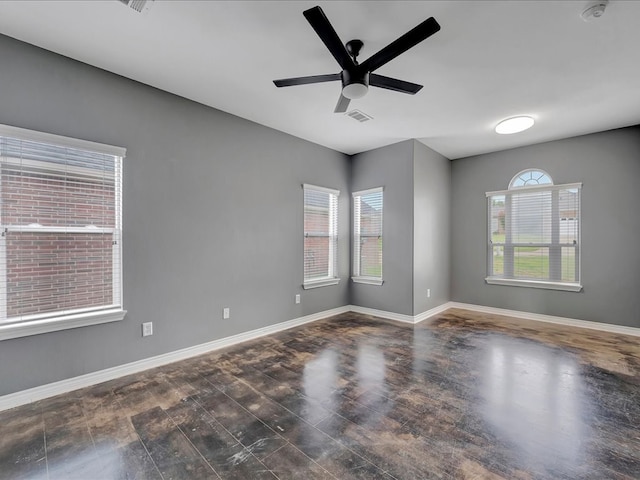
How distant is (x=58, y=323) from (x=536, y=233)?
627cm

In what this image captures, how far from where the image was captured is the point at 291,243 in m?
4.39

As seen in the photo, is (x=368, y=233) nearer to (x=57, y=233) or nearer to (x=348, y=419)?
(x=348, y=419)

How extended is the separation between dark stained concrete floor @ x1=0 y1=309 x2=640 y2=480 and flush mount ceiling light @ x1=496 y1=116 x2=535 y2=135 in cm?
283

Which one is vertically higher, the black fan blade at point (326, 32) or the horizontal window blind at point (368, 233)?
the black fan blade at point (326, 32)

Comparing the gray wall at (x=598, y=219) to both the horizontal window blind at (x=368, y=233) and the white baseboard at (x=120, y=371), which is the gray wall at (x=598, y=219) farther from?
the white baseboard at (x=120, y=371)

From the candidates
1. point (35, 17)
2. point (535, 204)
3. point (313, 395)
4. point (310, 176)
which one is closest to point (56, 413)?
point (313, 395)

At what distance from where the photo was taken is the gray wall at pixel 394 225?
4633mm

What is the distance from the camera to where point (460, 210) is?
18.4 feet

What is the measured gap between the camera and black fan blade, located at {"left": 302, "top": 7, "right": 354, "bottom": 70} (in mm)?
1716

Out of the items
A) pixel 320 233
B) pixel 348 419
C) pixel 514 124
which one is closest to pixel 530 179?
pixel 514 124

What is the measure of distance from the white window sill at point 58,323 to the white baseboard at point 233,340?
46 cm

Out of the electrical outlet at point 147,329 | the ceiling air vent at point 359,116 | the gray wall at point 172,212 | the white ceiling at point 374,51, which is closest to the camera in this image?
the white ceiling at point 374,51

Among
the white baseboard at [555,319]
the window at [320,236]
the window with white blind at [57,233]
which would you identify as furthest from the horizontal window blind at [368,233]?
the window with white blind at [57,233]

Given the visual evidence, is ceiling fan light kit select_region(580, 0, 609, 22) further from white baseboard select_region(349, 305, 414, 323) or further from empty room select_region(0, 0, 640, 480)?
white baseboard select_region(349, 305, 414, 323)
